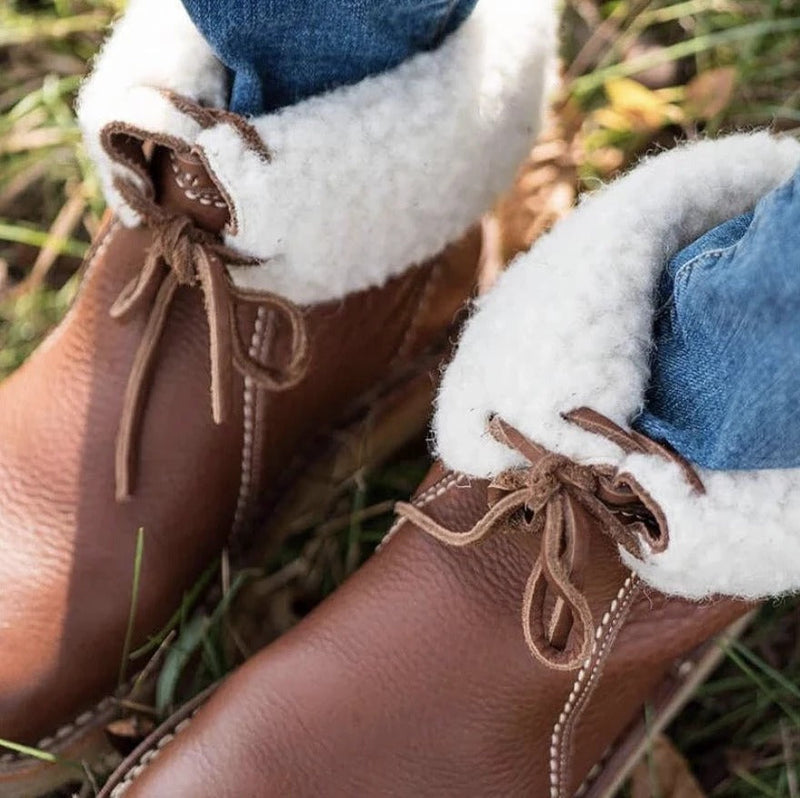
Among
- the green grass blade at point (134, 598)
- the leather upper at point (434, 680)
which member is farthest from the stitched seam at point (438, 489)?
the green grass blade at point (134, 598)

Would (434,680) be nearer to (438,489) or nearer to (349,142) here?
(438,489)

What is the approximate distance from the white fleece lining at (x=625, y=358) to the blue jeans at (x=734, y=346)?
24 mm

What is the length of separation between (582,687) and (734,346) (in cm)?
33

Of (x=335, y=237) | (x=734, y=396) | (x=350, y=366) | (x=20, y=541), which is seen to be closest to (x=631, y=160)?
(x=350, y=366)

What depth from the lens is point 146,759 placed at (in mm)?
1005

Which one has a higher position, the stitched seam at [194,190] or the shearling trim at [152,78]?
the shearling trim at [152,78]

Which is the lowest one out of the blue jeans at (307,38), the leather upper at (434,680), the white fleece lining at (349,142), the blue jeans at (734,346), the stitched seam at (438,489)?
the leather upper at (434,680)

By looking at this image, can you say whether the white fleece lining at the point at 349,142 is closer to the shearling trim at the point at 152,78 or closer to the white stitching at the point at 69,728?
the shearling trim at the point at 152,78

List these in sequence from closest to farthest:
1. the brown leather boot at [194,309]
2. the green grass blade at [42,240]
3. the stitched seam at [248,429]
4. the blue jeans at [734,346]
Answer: the blue jeans at [734,346], the brown leather boot at [194,309], the stitched seam at [248,429], the green grass blade at [42,240]

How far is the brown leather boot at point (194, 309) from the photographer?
886 millimetres

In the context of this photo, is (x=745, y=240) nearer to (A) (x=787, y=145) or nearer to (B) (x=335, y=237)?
(A) (x=787, y=145)

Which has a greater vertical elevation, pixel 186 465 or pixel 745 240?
pixel 745 240

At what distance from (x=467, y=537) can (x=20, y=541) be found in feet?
1.37

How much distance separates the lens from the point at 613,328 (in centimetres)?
77
